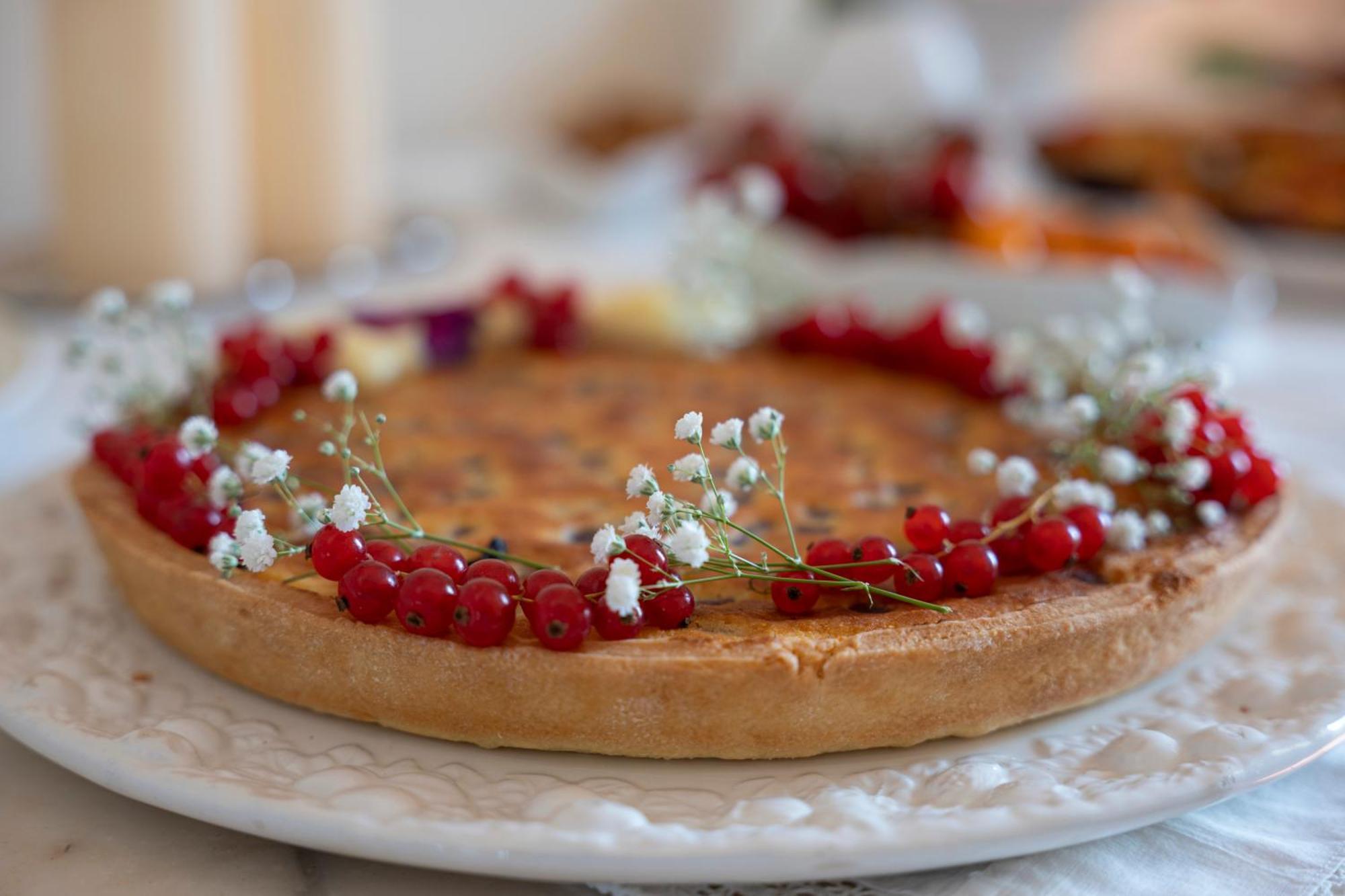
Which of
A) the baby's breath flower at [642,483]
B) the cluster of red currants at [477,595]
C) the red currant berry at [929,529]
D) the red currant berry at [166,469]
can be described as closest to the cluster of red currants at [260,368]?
the red currant berry at [166,469]

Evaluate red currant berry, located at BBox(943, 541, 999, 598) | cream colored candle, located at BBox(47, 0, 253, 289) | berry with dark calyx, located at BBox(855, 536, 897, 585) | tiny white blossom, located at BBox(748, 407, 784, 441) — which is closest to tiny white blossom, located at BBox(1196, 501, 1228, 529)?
red currant berry, located at BBox(943, 541, 999, 598)

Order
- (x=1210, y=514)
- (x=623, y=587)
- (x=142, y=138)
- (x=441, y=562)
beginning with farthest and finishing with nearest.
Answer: (x=142, y=138), (x=1210, y=514), (x=441, y=562), (x=623, y=587)

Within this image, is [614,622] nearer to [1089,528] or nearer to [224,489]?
[224,489]

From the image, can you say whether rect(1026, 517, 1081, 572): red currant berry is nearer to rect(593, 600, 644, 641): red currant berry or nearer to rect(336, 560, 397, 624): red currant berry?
rect(593, 600, 644, 641): red currant berry

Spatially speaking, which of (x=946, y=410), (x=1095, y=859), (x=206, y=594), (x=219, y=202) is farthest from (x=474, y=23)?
(x=1095, y=859)

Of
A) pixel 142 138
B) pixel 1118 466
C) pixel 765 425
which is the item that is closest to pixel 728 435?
pixel 765 425

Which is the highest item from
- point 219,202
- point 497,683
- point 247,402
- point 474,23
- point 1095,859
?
point 474,23

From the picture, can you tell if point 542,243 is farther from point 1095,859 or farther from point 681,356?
point 1095,859

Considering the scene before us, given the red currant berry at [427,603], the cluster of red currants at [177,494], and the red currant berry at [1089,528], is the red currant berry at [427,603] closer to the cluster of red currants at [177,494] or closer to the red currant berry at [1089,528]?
the cluster of red currants at [177,494]
